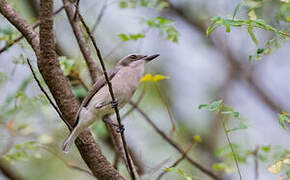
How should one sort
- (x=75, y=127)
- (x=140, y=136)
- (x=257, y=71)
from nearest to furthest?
(x=75, y=127), (x=140, y=136), (x=257, y=71)

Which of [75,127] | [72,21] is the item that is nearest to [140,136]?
[72,21]

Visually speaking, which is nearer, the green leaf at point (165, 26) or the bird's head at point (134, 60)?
the green leaf at point (165, 26)

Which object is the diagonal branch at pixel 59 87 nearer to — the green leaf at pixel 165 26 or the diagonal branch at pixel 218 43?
the green leaf at pixel 165 26

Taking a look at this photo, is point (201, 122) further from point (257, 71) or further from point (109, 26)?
point (109, 26)

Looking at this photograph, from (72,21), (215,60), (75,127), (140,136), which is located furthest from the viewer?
(215,60)

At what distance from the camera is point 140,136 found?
19.0 ft

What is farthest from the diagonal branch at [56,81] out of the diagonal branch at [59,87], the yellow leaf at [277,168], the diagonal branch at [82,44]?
the yellow leaf at [277,168]

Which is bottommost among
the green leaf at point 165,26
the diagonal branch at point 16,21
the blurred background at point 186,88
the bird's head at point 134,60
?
the blurred background at point 186,88

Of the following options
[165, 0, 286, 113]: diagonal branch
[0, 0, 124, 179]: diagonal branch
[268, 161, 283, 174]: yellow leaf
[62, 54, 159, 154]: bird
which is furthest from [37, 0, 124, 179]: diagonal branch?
[165, 0, 286, 113]: diagonal branch

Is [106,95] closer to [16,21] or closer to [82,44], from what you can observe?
[82,44]

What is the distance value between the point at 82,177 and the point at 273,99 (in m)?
2.99

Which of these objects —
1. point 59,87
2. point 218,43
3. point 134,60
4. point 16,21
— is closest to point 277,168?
point 59,87

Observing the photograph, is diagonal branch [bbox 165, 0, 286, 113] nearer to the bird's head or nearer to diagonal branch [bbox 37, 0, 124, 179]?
the bird's head

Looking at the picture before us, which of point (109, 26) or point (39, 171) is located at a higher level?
point (109, 26)
